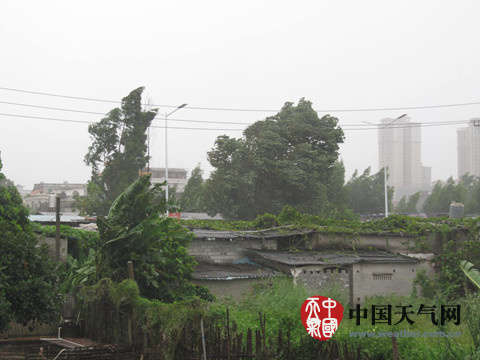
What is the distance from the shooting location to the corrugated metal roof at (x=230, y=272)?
1472cm

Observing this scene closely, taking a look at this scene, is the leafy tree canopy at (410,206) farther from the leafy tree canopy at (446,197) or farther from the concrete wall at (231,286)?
the concrete wall at (231,286)

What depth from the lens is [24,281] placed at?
8961mm

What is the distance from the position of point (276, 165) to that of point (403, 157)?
84.6 meters

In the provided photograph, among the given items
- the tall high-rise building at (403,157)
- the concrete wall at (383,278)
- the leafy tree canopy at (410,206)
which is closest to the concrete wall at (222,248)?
the concrete wall at (383,278)

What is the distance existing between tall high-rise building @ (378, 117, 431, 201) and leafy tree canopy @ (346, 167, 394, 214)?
53.2 meters

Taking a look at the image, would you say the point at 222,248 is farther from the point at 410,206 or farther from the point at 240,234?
the point at 410,206

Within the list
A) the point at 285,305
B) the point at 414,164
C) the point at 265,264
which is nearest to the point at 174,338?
the point at 285,305

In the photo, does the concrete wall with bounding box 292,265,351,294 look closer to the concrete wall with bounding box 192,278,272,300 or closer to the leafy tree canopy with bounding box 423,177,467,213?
the concrete wall with bounding box 192,278,272,300

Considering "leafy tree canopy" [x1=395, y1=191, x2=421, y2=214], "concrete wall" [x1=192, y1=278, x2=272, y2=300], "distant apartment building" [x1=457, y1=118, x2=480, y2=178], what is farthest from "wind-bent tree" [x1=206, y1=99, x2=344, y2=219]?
"distant apartment building" [x1=457, y1=118, x2=480, y2=178]

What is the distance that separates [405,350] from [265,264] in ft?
33.8

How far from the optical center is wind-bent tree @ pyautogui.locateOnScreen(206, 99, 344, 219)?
28016 millimetres
